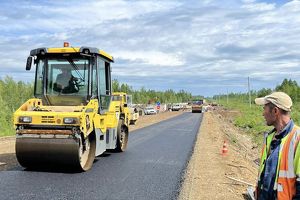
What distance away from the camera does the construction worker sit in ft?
11.0

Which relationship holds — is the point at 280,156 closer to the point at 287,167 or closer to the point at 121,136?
the point at 287,167

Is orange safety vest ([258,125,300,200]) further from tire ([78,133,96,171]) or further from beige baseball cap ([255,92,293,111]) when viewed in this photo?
tire ([78,133,96,171])

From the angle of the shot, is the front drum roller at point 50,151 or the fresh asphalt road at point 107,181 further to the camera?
the front drum roller at point 50,151

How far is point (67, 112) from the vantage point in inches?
379

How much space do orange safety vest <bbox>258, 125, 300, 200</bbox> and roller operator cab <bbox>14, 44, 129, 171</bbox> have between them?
253 inches

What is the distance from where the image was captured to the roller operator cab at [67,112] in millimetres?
9297

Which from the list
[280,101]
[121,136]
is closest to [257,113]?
[121,136]

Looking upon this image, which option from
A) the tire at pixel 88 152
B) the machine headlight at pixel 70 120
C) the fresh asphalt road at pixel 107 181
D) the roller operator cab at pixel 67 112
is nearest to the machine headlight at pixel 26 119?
the roller operator cab at pixel 67 112

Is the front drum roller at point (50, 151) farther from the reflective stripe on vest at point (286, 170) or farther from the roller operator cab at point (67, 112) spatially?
the reflective stripe on vest at point (286, 170)

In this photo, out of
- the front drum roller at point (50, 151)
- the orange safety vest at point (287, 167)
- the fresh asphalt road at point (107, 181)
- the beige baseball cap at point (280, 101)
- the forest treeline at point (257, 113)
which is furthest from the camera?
the forest treeline at point (257, 113)

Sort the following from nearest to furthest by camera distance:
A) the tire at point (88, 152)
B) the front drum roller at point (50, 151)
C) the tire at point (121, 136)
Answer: the front drum roller at point (50, 151) → the tire at point (88, 152) → the tire at point (121, 136)

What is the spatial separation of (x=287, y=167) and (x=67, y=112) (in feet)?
22.8

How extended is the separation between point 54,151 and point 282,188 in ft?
22.0

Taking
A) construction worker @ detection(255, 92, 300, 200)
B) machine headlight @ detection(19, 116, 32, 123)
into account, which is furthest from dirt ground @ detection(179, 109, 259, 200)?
construction worker @ detection(255, 92, 300, 200)
